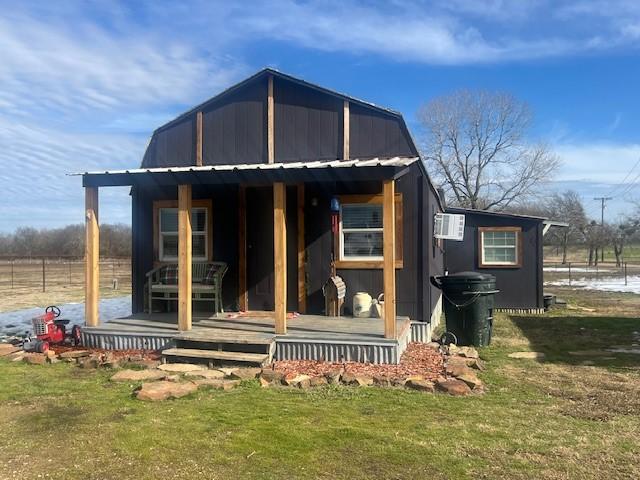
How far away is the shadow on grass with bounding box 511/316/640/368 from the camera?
764 centimetres

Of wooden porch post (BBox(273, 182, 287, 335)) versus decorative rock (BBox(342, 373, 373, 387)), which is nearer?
decorative rock (BBox(342, 373, 373, 387))

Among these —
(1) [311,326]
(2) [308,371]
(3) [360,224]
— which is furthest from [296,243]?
(2) [308,371]

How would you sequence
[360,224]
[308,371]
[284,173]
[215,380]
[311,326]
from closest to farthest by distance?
[215,380], [308,371], [284,173], [311,326], [360,224]

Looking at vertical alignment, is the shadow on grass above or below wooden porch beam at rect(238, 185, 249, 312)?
below

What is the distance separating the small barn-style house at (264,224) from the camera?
8.00 metres

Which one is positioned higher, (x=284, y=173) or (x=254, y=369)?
(x=284, y=173)

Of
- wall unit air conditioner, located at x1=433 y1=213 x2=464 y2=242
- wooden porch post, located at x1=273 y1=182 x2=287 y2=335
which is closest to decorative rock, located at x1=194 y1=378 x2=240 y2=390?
wooden porch post, located at x1=273 y1=182 x2=287 y2=335

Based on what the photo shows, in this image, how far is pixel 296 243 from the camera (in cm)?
920

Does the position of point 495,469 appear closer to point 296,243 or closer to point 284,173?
point 284,173

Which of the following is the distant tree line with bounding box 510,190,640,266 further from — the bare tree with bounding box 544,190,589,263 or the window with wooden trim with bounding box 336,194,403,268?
the window with wooden trim with bounding box 336,194,403,268

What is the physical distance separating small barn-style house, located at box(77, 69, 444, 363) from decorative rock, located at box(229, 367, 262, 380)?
1077 mm

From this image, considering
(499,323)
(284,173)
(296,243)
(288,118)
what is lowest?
(499,323)

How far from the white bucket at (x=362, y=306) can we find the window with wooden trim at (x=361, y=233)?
532 millimetres

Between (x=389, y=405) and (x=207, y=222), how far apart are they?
548 cm
